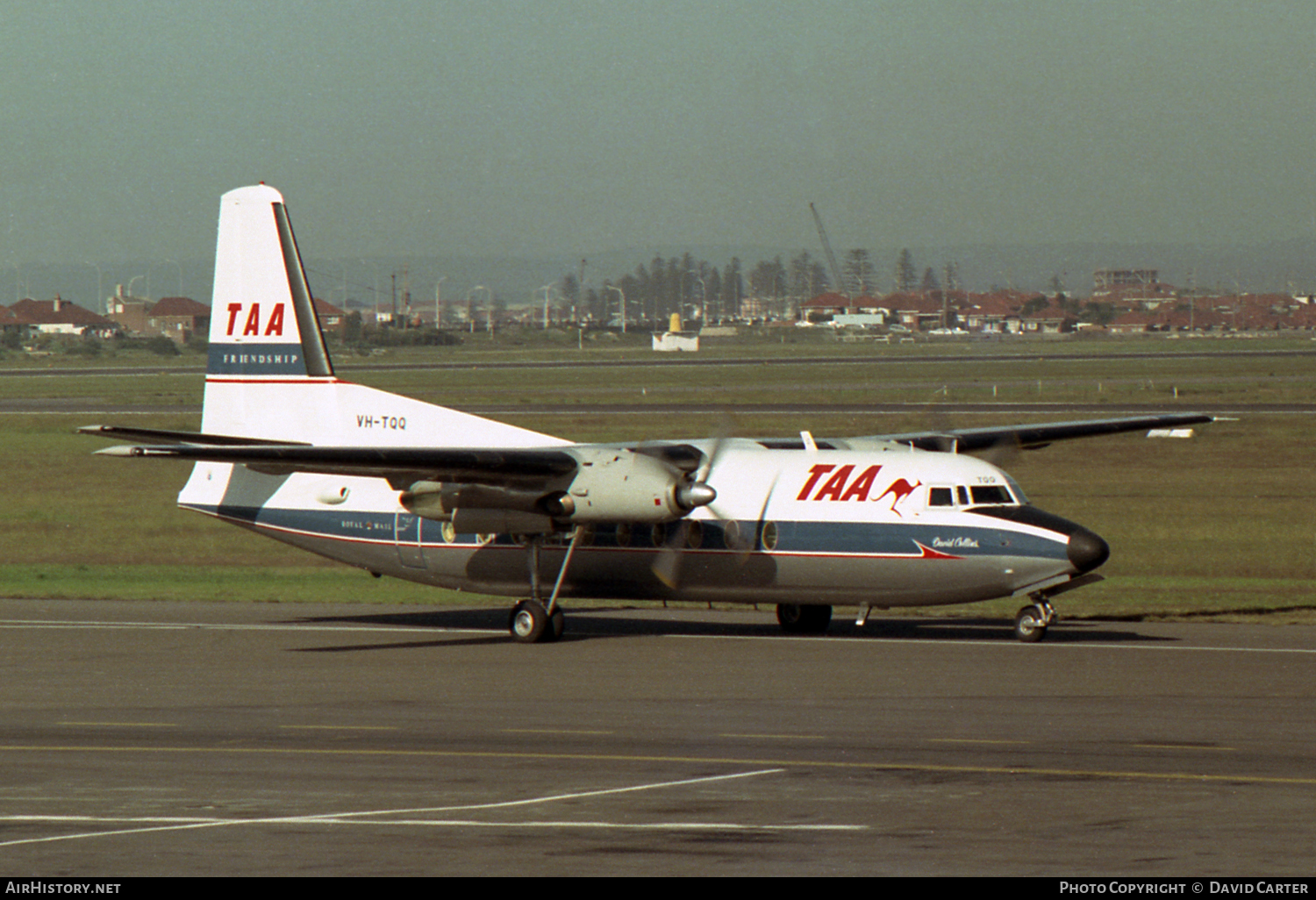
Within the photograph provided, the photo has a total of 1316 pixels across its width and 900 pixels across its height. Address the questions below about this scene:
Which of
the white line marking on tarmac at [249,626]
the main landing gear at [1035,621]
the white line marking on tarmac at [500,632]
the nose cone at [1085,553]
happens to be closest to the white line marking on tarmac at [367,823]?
the nose cone at [1085,553]

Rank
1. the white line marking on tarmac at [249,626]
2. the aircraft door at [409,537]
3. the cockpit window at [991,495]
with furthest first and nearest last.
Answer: the white line marking on tarmac at [249,626] < the aircraft door at [409,537] < the cockpit window at [991,495]

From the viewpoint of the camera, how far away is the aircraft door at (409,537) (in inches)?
1116

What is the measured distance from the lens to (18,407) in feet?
307

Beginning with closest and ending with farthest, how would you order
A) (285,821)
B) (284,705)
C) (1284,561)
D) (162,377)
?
(285,821) → (284,705) → (1284,561) → (162,377)

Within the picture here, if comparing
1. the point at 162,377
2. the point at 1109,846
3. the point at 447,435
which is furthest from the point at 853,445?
the point at 162,377

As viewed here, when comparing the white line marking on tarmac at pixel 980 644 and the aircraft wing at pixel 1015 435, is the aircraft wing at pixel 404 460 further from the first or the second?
the aircraft wing at pixel 1015 435

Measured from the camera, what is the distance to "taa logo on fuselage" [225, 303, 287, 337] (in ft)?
101

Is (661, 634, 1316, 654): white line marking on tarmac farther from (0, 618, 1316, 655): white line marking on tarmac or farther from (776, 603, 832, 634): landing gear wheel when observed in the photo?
(776, 603, 832, 634): landing gear wheel

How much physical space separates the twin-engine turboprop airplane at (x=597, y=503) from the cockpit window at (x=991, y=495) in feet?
0.13

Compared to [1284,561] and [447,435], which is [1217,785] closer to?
[447,435]

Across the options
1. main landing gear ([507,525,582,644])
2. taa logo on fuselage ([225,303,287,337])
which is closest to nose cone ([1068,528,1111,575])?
main landing gear ([507,525,582,644])

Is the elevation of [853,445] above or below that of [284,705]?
above

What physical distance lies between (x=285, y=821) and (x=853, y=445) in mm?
16103

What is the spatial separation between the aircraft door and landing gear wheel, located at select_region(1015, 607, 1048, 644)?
1019 cm
